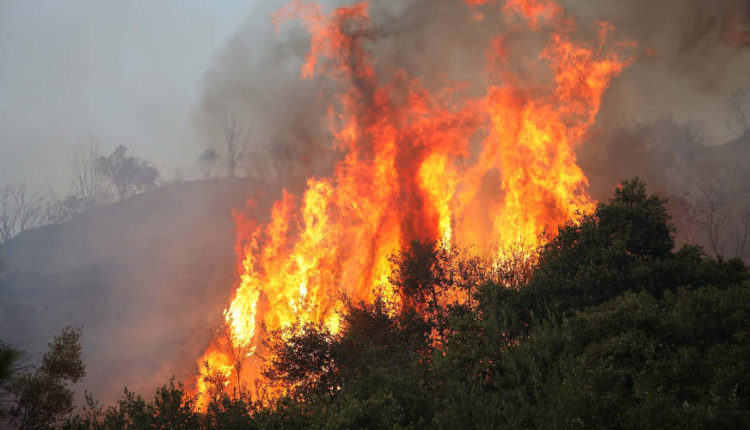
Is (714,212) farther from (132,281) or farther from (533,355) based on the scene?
(132,281)

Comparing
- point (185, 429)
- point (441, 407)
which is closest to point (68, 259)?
point (185, 429)

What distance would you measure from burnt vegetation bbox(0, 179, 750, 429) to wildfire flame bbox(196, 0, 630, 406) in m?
9.99

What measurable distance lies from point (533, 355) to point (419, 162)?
83.0 feet

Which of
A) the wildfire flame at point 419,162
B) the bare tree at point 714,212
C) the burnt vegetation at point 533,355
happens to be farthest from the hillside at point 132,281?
the bare tree at point 714,212

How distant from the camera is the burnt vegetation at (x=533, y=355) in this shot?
14.0 meters

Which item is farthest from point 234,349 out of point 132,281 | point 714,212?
Result: point 714,212

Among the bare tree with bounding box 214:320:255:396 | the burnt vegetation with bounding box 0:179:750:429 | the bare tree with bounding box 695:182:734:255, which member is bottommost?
the burnt vegetation with bounding box 0:179:750:429

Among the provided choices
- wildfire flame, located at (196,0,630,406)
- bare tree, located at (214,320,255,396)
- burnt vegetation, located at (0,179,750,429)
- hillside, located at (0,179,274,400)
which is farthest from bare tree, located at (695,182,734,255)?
hillside, located at (0,179,274,400)

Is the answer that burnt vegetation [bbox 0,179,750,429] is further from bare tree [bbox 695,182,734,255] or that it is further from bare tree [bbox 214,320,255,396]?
bare tree [bbox 695,182,734,255]

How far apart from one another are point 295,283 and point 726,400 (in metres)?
32.7

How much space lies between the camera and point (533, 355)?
1616 centimetres

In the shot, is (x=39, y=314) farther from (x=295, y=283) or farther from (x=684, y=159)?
(x=684, y=159)

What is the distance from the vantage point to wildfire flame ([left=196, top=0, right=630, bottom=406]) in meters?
38.2

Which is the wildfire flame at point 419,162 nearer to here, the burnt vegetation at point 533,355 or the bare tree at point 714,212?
the burnt vegetation at point 533,355
